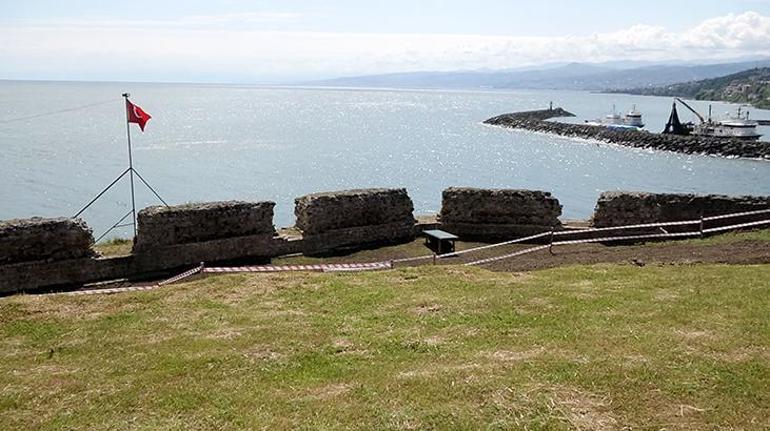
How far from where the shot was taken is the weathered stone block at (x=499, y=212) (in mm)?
21141

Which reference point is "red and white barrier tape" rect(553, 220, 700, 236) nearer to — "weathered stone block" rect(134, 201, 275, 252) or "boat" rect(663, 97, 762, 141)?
"weathered stone block" rect(134, 201, 275, 252)

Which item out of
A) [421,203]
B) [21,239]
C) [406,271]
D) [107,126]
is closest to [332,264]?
[406,271]

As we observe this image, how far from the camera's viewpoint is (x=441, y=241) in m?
19.4

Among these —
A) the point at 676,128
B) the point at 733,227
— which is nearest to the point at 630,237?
the point at 733,227

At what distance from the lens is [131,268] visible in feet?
56.4

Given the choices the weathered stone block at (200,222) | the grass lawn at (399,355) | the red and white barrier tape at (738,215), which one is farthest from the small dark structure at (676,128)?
the grass lawn at (399,355)

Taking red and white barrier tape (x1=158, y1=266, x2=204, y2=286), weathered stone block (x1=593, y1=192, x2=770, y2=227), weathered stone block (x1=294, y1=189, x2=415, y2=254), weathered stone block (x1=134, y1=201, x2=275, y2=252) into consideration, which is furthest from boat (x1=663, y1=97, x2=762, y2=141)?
red and white barrier tape (x1=158, y1=266, x2=204, y2=286)

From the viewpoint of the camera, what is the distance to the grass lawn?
7.92 metres

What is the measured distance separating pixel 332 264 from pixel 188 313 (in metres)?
6.00

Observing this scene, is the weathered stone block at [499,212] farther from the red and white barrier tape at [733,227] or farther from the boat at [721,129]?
the boat at [721,129]

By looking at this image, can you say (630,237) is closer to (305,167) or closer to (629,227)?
(629,227)

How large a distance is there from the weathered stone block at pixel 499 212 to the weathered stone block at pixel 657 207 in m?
1.63

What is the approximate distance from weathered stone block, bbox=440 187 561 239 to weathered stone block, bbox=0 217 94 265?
34.5 feet

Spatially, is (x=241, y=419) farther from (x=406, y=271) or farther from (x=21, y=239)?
(x=21, y=239)
